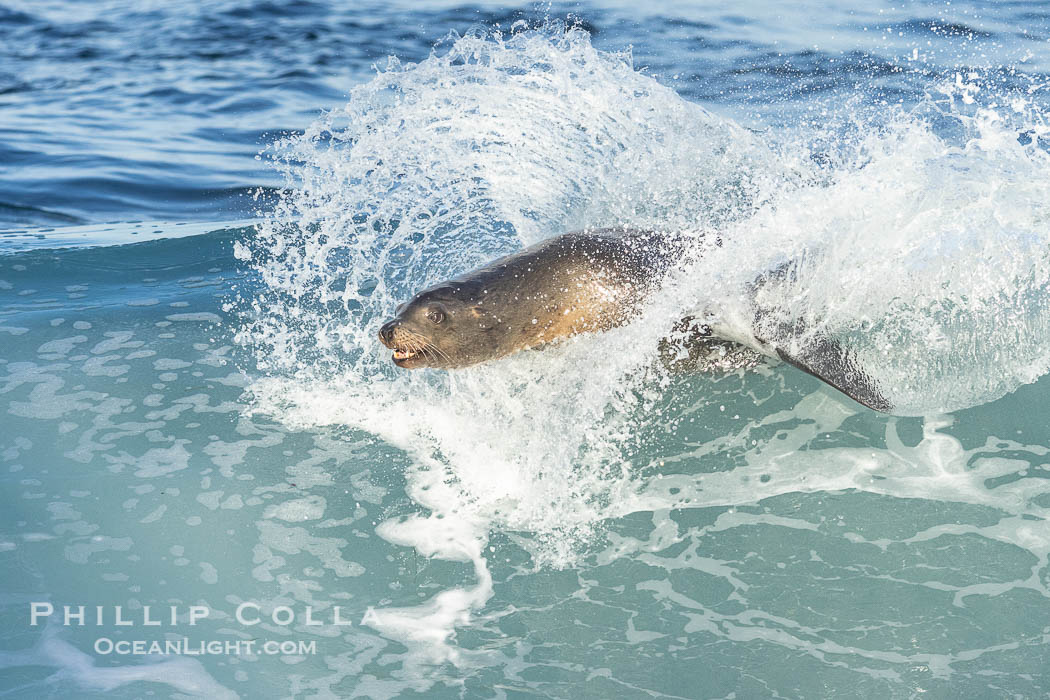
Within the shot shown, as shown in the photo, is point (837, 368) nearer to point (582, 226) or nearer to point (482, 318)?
point (482, 318)

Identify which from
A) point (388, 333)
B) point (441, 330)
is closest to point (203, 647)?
point (388, 333)

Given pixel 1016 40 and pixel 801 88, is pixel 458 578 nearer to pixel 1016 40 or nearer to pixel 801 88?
pixel 801 88

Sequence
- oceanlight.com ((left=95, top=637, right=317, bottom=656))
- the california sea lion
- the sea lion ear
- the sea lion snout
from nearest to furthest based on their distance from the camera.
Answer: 1. oceanlight.com ((left=95, top=637, right=317, bottom=656))
2. the sea lion snout
3. the california sea lion
4. the sea lion ear

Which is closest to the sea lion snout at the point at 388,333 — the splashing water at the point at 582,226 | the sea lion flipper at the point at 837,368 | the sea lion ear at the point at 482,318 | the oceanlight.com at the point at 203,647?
the sea lion ear at the point at 482,318

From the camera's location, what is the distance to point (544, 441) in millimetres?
4672

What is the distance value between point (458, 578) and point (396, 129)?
9.91 ft

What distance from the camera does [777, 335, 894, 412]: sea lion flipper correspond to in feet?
15.1

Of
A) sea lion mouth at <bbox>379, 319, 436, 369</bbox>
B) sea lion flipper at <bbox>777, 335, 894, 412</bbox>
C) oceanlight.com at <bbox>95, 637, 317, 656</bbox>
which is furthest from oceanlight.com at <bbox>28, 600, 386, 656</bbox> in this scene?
sea lion flipper at <bbox>777, 335, 894, 412</bbox>

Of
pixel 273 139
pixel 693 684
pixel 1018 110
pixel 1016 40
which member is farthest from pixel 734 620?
pixel 1016 40

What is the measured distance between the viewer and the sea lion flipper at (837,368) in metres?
4.60

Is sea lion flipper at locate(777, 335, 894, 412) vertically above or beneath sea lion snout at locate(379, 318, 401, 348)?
beneath

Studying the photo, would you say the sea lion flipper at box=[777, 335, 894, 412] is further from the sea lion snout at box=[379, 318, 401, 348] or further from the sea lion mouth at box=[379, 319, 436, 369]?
the sea lion snout at box=[379, 318, 401, 348]

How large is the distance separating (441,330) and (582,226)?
169 cm

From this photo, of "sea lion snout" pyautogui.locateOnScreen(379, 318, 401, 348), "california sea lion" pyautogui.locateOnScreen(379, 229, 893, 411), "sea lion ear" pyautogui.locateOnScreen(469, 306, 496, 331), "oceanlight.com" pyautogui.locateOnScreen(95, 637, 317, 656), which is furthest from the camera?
"sea lion ear" pyautogui.locateOnScreen(469, 306, 496, 331)
